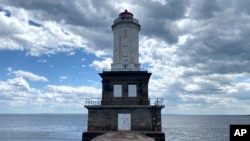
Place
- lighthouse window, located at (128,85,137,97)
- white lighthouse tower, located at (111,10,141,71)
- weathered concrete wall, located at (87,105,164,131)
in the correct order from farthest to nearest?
white lighthouse tower, located at (111,10,141,71) → lighthouse window, located at (128,85,137,97) → weathered concrete wall, located at (87,105,164,131)

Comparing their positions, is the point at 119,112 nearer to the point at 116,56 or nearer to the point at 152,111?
the point at 152,111

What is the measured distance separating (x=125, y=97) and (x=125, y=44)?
5.43 metres

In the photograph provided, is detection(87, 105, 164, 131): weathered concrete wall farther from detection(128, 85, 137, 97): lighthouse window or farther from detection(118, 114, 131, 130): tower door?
detection(128, 85, 137, 97): lighthouse window

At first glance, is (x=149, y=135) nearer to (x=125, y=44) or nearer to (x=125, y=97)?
(x=125, y=97)

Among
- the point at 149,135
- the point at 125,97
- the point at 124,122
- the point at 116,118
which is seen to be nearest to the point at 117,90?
the point at 125,97

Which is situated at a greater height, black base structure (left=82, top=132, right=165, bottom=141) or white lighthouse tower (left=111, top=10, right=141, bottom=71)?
white lighthouse tower (left=111, top=10, right=141, bottom=71)

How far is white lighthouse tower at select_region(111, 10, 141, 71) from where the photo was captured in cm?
2753

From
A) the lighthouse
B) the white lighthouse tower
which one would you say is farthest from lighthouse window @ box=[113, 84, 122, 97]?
the white lighthouse tower

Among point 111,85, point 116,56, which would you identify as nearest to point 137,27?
point 116,56

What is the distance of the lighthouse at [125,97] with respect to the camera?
25.7 m

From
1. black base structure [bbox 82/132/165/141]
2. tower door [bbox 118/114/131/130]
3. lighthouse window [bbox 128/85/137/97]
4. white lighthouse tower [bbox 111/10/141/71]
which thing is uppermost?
white lighthouse tower [bbox 111/10/141/71]

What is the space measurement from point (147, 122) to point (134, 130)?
1456 millimetres

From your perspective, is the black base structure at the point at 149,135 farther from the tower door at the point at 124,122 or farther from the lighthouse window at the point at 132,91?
the lighthouse window at the point at 132,91

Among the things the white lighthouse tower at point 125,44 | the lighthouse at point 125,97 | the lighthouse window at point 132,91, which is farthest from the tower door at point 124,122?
the white lighthouse tower at point 125,44
